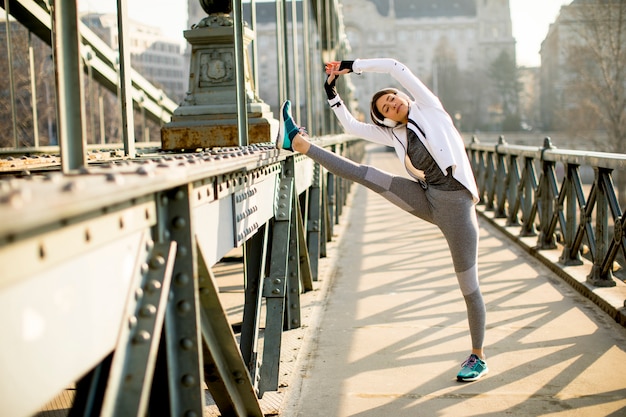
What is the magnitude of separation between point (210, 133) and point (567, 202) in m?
3.21

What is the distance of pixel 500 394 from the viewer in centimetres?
397

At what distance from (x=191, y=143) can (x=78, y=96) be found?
4.07 metres

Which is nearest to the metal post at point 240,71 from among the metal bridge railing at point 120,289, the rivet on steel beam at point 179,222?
the metal bridge railing at point 120,289

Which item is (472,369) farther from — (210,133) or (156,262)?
(210,133)

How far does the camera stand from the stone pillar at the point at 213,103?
5.94m

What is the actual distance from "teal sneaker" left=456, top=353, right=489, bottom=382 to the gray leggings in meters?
0.08

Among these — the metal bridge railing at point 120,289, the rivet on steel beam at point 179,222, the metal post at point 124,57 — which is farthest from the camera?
the metal post at point 124,57

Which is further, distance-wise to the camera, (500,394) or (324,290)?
(324,290)

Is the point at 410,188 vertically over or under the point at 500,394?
over

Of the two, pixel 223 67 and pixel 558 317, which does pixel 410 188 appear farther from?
pixel 223 67

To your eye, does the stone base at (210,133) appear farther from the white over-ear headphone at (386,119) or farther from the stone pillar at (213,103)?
the white over-ear headphone at (386,119)

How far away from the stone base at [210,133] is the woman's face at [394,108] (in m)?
1.80

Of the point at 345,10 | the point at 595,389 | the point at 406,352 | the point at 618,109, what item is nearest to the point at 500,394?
the point at 595,389

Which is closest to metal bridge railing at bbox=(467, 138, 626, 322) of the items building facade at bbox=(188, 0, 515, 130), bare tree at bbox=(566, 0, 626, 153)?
bare tree at bbox=(566, 0, 626, 153)
